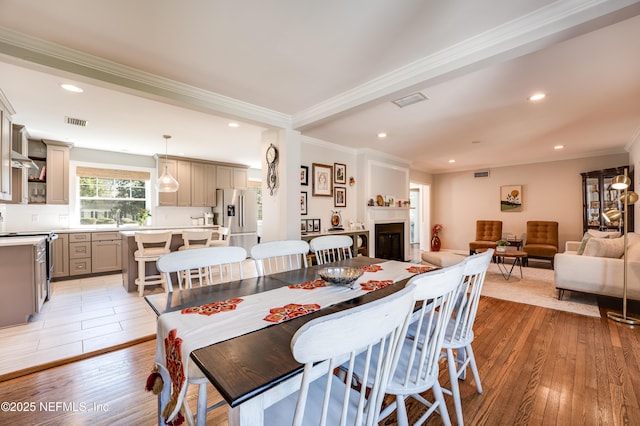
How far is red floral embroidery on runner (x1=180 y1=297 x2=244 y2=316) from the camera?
127 cm

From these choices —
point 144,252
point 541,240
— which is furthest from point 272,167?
point 541,240

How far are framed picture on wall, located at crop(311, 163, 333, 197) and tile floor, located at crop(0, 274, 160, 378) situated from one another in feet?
9.26

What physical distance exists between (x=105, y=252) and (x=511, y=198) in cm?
893

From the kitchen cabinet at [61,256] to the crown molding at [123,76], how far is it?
4032 mm

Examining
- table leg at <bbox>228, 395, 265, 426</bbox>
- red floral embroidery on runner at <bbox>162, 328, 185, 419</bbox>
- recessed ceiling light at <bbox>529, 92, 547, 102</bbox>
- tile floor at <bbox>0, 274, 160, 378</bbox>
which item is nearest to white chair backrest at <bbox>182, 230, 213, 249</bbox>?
tile floor at <bbox>0, 274, 160, 378</bbox>

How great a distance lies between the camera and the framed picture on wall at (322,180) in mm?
4586

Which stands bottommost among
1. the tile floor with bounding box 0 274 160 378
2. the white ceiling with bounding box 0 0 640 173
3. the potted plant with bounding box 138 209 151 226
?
the tile floor with bounding box 0 274 160 378

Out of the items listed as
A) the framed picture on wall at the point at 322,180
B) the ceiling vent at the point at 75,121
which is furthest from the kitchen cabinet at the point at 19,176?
the framed picture on wall at the point at 322,180

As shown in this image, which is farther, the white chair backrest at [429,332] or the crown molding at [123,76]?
the crown molding at [123,76]

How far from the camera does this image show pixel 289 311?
1311 millimetres

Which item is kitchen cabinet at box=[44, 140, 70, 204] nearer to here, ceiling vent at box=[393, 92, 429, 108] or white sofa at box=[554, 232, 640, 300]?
ceiling vent at box=[393, 92, 429, 108]

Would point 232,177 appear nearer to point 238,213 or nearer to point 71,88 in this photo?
point 238,213

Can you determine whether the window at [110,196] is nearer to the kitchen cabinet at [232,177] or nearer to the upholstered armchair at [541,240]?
the kitchen cabinet at [232,177]

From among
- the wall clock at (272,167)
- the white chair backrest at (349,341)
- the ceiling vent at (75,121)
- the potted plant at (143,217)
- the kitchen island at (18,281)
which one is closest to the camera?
the white chair backrest at (349,341)
